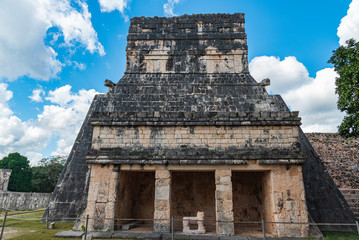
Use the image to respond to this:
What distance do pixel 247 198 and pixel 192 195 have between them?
2351mm

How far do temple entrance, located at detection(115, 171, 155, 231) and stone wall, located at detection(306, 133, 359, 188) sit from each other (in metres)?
12.8

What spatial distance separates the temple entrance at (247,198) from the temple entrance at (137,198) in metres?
3.63

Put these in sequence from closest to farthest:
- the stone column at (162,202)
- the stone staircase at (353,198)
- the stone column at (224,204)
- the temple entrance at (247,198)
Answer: the stone column at (224,204) → the stone column at (162,202) → the temple entrance at (247,198) → the stone staircase at (353,198)

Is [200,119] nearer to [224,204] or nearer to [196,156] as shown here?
[196,156]

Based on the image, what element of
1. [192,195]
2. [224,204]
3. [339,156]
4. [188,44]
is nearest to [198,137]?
[224,204]

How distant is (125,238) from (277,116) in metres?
6.08

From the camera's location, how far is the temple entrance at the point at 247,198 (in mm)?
9195

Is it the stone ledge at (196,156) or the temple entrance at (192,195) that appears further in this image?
the temple entrance at (192,195)

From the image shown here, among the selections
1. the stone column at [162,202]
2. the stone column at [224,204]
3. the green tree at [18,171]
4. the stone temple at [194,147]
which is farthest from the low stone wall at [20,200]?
the stone column at [224,204]

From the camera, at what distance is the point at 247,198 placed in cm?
960

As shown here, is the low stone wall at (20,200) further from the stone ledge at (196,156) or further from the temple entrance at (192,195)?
the stone ledge at (196,156)

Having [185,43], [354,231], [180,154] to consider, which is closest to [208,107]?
[180,154]

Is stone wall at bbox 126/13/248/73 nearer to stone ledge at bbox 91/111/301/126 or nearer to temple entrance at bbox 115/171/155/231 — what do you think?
stone ledge at bbox 91/111/301/126

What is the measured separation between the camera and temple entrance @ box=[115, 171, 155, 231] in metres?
8.39
